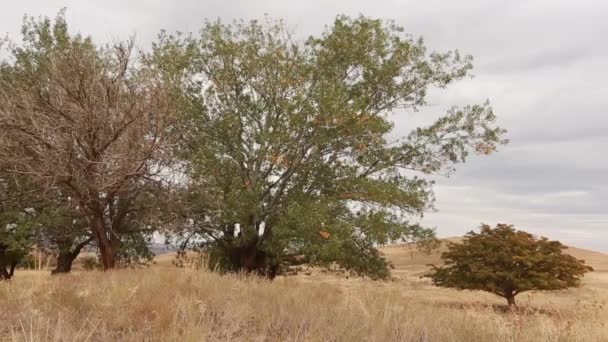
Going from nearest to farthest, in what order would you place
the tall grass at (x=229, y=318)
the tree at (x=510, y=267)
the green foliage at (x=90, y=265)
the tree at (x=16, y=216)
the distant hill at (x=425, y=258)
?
the tall grass at (x=229, y=318) → the tree at (x=16, y=216) → the green foliage at (x=90, y=265) → the tree at (x=510, y=267) → the distant hill at (x=425, y=258)

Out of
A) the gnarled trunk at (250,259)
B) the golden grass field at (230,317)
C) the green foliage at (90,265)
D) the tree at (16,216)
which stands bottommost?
the golden grass field at (230,317)

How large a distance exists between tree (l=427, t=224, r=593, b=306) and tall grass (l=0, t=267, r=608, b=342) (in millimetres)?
19977

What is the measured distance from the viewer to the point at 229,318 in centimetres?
675

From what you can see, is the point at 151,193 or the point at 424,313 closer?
the point at 424,313

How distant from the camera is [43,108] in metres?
15.2

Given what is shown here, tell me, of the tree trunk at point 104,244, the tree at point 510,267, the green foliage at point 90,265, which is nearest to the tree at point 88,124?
the tree trunk at point 104,244

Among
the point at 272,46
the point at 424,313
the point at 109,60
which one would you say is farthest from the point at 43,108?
the point at 424,313

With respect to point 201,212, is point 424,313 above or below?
below

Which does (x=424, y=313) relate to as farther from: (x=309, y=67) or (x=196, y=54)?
(x=196, y=54)

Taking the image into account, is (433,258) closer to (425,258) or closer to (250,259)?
(425,258)

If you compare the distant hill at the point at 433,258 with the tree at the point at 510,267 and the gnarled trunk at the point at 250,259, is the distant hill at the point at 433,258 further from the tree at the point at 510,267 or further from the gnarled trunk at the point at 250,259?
the gnarled trunk at the point at 250,259

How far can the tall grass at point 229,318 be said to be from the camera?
5.89 m

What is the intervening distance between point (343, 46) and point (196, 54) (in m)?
5.66

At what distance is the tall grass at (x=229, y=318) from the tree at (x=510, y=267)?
20.0m
